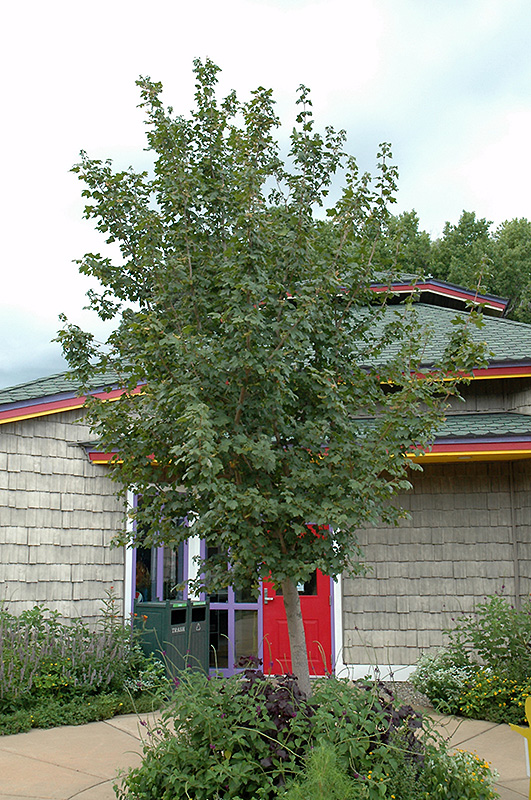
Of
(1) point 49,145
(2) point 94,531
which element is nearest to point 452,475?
(2) point 94,531

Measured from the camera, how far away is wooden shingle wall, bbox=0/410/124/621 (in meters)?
8.12

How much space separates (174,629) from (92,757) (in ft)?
8.67

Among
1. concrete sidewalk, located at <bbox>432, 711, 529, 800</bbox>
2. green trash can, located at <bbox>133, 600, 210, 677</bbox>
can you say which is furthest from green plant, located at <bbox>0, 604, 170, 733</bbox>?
concrete sidewalk, located at <bbox>432, 711, 529, 800</bbox>

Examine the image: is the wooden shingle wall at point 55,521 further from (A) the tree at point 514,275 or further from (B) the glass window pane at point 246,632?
(A) the tree at point 514,275

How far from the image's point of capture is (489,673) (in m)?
7.37

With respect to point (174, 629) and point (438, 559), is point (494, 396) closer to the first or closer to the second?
point (438, 559)

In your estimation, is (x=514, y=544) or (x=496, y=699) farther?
(x=514, y=544)

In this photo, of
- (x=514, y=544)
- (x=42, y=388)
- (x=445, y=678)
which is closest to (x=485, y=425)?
(x=514, y=544)

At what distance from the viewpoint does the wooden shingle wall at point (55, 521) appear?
812 cm

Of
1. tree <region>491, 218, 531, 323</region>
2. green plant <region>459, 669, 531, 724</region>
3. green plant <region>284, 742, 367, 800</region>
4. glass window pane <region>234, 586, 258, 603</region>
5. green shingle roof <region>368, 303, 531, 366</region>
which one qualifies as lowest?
green plant <region>459, 669, 531, 724</region>

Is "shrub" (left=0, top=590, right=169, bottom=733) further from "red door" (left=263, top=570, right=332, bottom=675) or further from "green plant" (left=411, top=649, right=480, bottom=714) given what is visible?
"green plant" (left=411, top=649, right=480, bottom=714)

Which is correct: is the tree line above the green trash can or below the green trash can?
above

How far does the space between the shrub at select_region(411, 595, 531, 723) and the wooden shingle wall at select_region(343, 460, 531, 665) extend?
67 cm

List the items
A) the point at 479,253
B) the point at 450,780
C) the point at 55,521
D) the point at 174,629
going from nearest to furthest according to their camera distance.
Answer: the point at 450,780 < the point at 174,629 < the point at 55,521 < the point at 479,253
